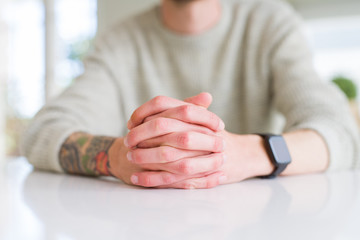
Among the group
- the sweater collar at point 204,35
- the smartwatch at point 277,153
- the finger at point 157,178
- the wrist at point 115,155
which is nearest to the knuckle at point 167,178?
the finger at point 157,178

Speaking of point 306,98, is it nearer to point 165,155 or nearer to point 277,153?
point 277,153

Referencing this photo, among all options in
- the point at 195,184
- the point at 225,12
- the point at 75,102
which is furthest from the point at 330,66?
the point at 195,184

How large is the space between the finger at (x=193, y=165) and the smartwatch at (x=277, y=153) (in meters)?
0.13

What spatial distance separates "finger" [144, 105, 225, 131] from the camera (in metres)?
0.54

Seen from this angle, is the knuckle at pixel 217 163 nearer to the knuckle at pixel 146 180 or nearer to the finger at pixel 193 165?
the finger at pixel 193 165

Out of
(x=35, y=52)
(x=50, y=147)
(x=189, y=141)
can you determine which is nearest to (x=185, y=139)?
(x=189, y=141)

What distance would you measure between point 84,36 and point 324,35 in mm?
1956

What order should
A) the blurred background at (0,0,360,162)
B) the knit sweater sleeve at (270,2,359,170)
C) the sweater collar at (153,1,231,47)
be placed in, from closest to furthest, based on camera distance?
the knit sweater sleeve at (270,2,359,170), the sweater collar at (153,1,231,47), the blurred background at (0,0,360,162)

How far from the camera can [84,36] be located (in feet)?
10.2

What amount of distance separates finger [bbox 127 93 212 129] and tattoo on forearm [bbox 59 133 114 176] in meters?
0.13

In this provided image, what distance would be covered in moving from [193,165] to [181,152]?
0.03 metres

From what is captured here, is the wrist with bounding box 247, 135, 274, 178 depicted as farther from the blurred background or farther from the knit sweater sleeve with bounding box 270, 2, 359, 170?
the blurred background

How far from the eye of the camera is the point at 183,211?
0.42 m

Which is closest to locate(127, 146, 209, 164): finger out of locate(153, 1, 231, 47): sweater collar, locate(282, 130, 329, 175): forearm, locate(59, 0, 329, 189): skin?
locate(59, 0, 329, 189): skin
